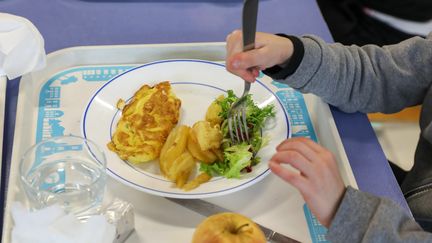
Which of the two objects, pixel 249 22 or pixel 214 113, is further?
pixel 214 113

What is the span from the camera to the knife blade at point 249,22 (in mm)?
796

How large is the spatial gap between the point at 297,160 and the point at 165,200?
0.24m

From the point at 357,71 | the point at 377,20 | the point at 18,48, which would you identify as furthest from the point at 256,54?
the point at 377,20

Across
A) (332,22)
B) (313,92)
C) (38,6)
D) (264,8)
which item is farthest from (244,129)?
(332,22)

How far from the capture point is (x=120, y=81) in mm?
1040

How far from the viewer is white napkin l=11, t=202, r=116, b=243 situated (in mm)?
645

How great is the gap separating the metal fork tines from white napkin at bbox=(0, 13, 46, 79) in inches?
15.5

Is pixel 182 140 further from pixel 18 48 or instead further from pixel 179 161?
pixel 18 48

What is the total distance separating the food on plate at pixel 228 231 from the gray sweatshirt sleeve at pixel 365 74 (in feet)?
1.20

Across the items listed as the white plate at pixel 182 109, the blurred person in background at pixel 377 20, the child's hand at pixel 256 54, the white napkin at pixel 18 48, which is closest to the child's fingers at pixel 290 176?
the white plate at pixel 182 109

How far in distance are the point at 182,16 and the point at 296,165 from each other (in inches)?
24.4

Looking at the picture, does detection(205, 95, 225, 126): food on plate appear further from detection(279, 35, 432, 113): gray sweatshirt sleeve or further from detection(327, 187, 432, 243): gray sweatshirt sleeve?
detection(327, 187, 432, 243): gray sweatshirt sleeve

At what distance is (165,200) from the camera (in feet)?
2.87

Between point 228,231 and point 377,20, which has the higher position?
point 228,231
